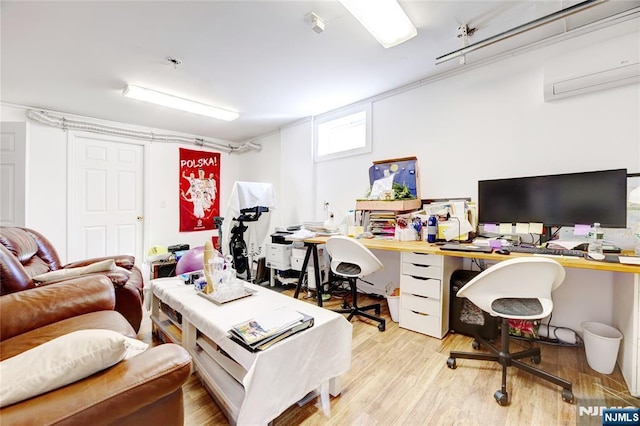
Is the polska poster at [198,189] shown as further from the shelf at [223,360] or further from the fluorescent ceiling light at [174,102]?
the shelf at [223,360]

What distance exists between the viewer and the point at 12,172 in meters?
2.79

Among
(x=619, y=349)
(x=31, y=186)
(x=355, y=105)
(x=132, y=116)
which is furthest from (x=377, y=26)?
(x=31, y=186)

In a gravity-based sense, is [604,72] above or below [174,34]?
below

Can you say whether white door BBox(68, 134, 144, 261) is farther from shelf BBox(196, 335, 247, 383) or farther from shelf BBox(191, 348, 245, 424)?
shelf BBox(191, 348, 245, 424)

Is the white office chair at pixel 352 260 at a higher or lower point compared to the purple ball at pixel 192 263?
higher

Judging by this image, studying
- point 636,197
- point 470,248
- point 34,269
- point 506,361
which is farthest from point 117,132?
point 636,197

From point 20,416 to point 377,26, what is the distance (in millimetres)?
2481

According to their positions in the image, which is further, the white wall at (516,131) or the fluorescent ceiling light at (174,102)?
the fluorescent ceiling light at (174,102)

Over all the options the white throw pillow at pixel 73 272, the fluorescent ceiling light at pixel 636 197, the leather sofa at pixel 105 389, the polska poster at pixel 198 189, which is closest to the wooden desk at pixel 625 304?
the fluorescent ceiling light at pixel 636 197

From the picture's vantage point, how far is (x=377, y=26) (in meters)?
1.83

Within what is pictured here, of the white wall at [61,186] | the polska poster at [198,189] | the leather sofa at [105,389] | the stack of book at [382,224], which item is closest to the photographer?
the leather sofa at [105,389]

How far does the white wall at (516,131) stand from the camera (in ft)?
6.13

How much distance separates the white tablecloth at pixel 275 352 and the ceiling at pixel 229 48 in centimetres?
196

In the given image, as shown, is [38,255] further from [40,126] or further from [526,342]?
[526,342]
